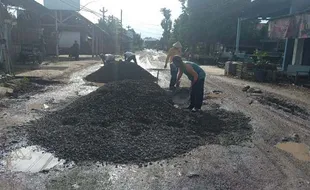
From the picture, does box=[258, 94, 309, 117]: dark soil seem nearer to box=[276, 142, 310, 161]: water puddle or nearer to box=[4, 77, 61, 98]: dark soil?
box=[276, 142, 310, 161]: water puddle

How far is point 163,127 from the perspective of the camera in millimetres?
5723

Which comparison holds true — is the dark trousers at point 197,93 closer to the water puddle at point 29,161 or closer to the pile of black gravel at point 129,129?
the pile of black gravel at point 129,129

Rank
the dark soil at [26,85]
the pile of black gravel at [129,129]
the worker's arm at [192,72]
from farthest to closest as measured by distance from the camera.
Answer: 1. the dark soil at [26,85]
2. the worker's arm at [192,72]
3. the pile of black gravel at [129,129]

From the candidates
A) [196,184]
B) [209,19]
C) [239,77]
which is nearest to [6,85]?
[196,184]

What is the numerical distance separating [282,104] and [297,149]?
4.41 m

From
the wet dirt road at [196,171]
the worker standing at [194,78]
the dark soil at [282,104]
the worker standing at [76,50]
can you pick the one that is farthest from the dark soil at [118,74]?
the worker standing at [76,50]

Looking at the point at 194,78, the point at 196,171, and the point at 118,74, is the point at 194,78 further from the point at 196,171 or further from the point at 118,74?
the point at 118,74

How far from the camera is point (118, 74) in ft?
45.5

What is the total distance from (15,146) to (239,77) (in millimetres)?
13563

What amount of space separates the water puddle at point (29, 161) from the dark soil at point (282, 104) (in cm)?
644

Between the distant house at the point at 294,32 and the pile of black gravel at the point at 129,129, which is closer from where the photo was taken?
the pile of black gravel at the point at 129,129

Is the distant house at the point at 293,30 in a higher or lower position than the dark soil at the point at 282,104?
higher

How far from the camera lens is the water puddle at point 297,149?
189 inches

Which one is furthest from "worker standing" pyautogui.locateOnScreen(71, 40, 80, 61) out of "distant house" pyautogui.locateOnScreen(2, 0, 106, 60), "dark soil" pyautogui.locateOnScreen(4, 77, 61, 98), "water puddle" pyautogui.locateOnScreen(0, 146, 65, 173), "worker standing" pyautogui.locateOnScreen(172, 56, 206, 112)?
"water puddle" pyautogui.locateOnScreen(0, 146, 65, 173)
